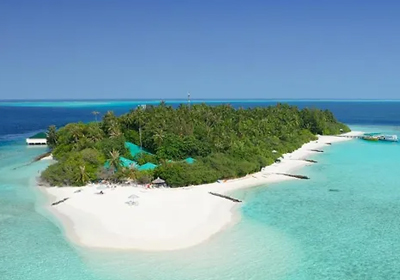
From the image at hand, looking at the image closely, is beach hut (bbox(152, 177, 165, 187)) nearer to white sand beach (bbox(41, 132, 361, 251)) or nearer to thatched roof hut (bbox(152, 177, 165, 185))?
thatched roof hut (bbox(152, 177, 165, 185))

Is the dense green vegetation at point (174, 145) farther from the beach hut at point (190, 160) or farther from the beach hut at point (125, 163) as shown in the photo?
the beach hut at point (190, 160)

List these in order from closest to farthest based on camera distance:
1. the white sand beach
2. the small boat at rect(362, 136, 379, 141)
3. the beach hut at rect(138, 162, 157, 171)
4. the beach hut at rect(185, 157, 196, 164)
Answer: the white sand beach, the beach hut at rect(138, 162, 157, 171), the beach hut at rect(185, 157, 196, 164), the small boat at rect(362, 136, 379, 141)

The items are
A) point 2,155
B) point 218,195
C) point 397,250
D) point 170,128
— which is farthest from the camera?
point 2,155

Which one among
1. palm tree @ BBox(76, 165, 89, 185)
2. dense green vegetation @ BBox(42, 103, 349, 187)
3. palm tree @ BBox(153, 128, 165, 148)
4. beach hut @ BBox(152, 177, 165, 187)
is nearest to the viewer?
beach hut @ BBox(152, 177, 165, 187)

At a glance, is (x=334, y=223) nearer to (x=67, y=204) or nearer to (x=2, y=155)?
(x=67, y=204)

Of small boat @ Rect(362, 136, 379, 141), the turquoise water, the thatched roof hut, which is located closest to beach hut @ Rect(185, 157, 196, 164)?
the thatched roof hut

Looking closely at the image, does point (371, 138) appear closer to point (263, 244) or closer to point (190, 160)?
point (190, 160)

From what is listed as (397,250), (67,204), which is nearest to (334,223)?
(397,250)
